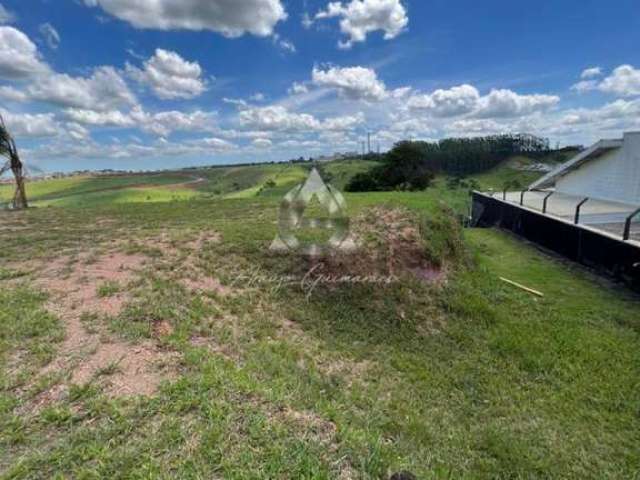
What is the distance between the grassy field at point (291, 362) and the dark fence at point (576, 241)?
0.63 meters

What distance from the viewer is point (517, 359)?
468 centimetres

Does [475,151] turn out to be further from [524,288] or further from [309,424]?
[309,424]

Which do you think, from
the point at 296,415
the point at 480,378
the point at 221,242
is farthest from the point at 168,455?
the point at 221,242

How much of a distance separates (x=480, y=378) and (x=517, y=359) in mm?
844

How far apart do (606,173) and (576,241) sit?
25.0 ft

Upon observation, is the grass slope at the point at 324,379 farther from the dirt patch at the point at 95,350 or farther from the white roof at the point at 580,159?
the white roof at the point at 580,159

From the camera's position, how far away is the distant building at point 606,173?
12727 millimetres

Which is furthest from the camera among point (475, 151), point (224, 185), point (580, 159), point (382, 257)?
point (475, 151)

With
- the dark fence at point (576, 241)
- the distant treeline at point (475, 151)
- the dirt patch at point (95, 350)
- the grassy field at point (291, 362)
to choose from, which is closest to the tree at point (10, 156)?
the grassy field at point (291, 362)

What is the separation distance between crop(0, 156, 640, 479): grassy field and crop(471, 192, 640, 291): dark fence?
0.63 meters

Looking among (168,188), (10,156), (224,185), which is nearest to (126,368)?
(10,156)

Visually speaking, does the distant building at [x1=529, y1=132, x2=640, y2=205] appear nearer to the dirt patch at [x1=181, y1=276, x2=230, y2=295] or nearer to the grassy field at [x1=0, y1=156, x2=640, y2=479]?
the grassy field at [x1=0, y1=156, x2=640, y2=479]

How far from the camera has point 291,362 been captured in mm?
3729

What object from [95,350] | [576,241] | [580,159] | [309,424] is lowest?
[576,241]
